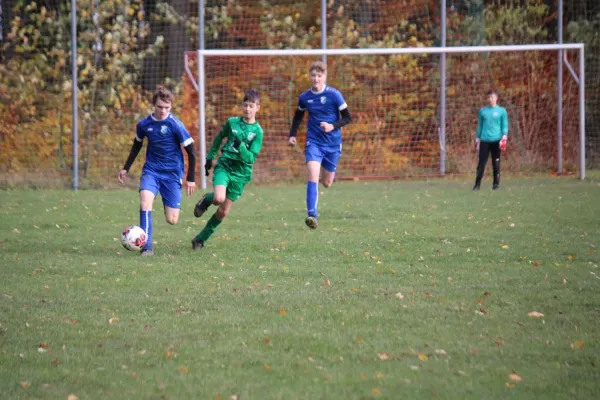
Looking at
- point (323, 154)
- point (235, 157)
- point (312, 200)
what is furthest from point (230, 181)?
point (323, 154)

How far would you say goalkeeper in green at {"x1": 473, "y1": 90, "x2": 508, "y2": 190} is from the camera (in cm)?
1644

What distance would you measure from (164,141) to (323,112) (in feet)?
9.14

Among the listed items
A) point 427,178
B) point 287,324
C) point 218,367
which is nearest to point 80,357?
point 218,367

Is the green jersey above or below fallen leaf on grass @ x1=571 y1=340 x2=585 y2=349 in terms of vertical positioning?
above

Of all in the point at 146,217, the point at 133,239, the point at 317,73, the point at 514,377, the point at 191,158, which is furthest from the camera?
the point at 317,73

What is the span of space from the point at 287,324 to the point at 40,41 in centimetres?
1443

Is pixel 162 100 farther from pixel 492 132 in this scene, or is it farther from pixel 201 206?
pixel 492 132

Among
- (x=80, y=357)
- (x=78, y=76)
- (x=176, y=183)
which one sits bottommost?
(x=80, y=357)

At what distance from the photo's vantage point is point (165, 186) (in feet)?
31.2

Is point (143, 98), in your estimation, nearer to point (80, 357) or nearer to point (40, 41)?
point (40, 41)

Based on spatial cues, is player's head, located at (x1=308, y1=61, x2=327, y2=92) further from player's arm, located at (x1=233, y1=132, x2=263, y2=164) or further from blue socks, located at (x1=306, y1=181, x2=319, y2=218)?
player's arm, located at (x1=233, y1=132, x2=263, y2=164)

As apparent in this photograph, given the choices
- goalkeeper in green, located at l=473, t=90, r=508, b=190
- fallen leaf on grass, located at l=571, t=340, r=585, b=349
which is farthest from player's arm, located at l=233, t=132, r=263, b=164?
goalkeeper in green, located at l=473, t=90, r=508, b=190

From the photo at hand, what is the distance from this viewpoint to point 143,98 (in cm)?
1903

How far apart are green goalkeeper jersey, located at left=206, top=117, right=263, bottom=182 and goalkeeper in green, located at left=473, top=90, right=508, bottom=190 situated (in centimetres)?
758
